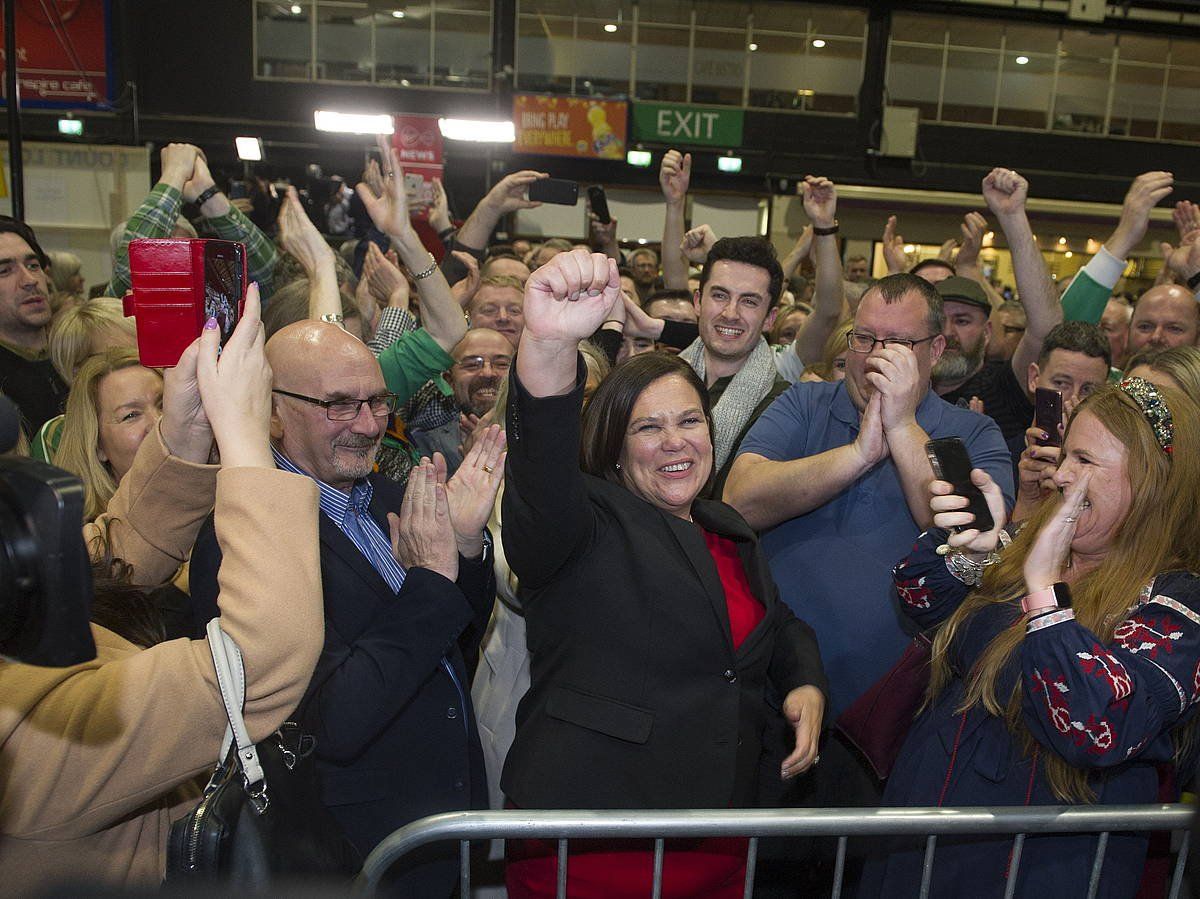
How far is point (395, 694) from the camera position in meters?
1.80

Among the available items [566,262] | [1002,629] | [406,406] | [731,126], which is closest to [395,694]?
[566,262]

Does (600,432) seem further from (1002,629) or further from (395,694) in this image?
(1002,629)

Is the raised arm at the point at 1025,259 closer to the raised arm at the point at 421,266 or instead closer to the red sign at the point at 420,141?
the raised arm at the point at 421,266

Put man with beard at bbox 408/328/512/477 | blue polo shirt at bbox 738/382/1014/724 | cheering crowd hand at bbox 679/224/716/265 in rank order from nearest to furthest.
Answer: blue polo shirt at bbox 738/382/1014/724 < man with beard at bbox 408/328/512/477 < cheering crowd hand at bbox 679/224/716/265

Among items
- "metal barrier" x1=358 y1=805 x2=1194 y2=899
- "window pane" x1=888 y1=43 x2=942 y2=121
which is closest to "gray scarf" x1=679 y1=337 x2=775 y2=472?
"metal barrier" x1=358 y1=805 x2=1194 y2=899

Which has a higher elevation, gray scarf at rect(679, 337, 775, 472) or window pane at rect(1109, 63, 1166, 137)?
window pane at rect(1109, 63, 1166, 137)

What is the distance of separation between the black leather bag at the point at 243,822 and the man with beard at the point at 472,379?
1.96 meters

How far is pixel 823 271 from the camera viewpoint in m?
4.29

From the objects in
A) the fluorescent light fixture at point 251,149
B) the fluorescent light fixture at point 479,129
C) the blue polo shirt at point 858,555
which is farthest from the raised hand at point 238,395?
the fluorescent light fixture at point 479,129

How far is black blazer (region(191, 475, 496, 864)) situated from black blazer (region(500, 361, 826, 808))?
6.6 inches

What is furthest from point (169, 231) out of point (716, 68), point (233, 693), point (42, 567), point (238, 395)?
point (716, 68)

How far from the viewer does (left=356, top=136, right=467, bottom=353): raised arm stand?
10.5 feet

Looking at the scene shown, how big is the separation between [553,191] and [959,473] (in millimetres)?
2643

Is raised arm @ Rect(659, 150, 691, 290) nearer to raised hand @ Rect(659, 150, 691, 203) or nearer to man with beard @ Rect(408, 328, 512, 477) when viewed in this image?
raised hand @ Rect(659, 150, 691, 203)
